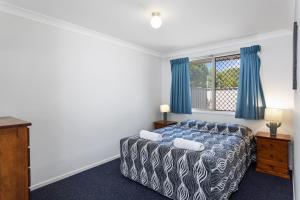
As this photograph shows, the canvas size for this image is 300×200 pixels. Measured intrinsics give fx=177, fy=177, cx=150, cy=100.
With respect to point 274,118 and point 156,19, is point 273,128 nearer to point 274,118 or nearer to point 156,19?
point 274,118

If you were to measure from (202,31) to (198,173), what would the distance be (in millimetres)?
2385

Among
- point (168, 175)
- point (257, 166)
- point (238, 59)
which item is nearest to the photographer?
point (168, 175)

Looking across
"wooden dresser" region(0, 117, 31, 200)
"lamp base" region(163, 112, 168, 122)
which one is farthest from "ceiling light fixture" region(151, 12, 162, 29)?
"lamp base" region(163, 112, 168, 122)

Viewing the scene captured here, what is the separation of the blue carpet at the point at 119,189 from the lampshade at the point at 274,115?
910mm

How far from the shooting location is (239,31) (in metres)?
3.12

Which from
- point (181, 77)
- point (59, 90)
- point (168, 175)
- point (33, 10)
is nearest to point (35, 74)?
point (59, 90)

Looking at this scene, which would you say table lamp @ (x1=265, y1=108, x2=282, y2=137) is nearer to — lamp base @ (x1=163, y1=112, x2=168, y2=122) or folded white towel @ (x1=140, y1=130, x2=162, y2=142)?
folded white towel @ (x1=140, y1=130, x2=162, y2=142)

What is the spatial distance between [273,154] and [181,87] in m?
2.28

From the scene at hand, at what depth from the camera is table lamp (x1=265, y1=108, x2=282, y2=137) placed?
2845 mm

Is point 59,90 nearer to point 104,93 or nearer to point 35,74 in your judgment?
point 35,74

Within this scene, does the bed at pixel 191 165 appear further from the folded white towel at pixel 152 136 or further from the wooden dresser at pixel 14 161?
the wooden dresser at pixel 14 161

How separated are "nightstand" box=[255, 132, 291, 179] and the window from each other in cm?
102

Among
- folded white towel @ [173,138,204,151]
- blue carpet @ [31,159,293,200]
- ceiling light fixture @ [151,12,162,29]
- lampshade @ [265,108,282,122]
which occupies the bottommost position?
blue carpet @ [31,159,293,200]

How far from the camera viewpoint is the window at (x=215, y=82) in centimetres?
376
